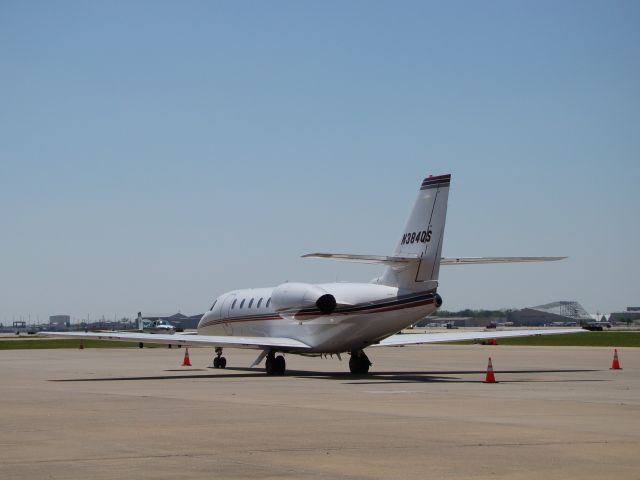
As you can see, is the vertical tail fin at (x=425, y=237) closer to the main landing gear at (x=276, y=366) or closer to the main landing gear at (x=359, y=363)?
the main landing gear at (x=359, y=363)

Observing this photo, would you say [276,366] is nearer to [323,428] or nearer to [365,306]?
[365,306]

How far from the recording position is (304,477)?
11.3 meters

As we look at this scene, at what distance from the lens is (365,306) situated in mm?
32844

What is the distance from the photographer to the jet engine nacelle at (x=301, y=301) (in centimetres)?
3381

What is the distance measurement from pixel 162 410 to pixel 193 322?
14963 centimetres

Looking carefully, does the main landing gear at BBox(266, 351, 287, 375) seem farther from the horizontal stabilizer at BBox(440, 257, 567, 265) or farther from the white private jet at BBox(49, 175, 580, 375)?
the horizontal stabilizer at BBox(440, 257, 567, 265)

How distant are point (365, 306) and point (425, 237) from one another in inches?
119

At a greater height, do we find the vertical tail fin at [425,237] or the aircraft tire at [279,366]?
the vertical tail fin at [425,237]

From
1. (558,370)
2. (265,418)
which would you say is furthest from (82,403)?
(558,370)

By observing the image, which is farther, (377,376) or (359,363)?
(359,363)

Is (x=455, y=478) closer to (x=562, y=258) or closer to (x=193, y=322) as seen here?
(x=562, y=258)

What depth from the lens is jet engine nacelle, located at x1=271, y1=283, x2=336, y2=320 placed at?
3381cm

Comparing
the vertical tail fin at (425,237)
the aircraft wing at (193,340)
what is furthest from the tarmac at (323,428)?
the vertical tail fin at (425,237)

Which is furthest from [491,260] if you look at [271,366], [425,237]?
[271,366]
